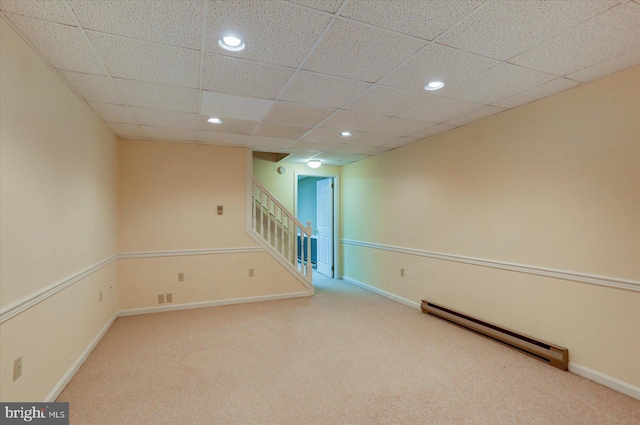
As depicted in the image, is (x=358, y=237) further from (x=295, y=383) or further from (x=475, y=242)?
(x=295, y=383)

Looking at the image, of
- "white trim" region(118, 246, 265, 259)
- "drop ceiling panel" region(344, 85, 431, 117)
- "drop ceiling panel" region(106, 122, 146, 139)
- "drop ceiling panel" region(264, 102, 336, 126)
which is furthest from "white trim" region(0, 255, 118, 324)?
"drop ceiling panel" region(344, 85, 431, 117)

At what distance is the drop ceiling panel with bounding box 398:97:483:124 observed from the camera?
9.39 feet

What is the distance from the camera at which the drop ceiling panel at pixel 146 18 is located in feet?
5.00

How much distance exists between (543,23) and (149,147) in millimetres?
4536

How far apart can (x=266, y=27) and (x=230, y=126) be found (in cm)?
201

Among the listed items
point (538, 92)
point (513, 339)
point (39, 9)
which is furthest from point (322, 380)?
point (538, 92)

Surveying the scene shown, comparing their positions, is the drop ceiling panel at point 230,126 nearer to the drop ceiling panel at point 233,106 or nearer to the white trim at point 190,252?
the drop ceiling panel at point 233,106

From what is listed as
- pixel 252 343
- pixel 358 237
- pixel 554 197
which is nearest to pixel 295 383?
pixel 252 343

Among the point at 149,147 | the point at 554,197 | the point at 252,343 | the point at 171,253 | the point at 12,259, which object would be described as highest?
the point at 149,147

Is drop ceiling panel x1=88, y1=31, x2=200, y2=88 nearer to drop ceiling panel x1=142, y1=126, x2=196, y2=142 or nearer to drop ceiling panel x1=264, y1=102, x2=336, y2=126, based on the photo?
drop ceiling panel x1=264, y1=102, x2=336, y2=126

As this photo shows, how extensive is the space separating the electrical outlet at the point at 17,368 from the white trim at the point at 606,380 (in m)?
4.10

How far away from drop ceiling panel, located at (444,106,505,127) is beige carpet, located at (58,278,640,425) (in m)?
2.47

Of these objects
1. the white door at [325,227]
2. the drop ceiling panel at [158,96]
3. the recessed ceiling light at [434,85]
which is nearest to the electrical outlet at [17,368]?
the drop ceiling panel at [158,96]

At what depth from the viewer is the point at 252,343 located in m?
3.18
